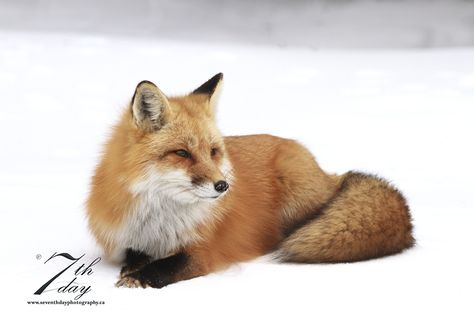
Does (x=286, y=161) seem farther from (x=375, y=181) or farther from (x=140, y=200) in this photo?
(x=140, y=200)

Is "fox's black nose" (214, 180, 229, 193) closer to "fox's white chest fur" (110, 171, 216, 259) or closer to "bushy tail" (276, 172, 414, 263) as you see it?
"fox's white chest fur" (110, 171, 216, 259)

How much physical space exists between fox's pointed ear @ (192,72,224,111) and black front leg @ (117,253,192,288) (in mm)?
875

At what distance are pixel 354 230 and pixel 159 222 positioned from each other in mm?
1073

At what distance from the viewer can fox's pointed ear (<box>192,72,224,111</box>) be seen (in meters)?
4.16

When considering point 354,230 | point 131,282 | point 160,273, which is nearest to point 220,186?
point 160,273

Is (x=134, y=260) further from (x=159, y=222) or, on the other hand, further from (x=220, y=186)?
(x=220, y=186)

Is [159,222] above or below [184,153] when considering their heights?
below

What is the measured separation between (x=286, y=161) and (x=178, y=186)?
113 cm

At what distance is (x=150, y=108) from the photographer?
3.77 meters

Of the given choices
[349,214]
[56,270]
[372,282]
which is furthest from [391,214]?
[56,270]

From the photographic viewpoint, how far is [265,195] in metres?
4.48

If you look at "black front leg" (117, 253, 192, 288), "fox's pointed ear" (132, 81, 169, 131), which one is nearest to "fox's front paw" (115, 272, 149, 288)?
"black front leg" (117, 253, 192, 288)

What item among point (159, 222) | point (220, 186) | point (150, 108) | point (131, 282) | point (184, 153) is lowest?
point (131, 282)

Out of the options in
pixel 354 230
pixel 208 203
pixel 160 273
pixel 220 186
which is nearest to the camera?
pixel 220 186
